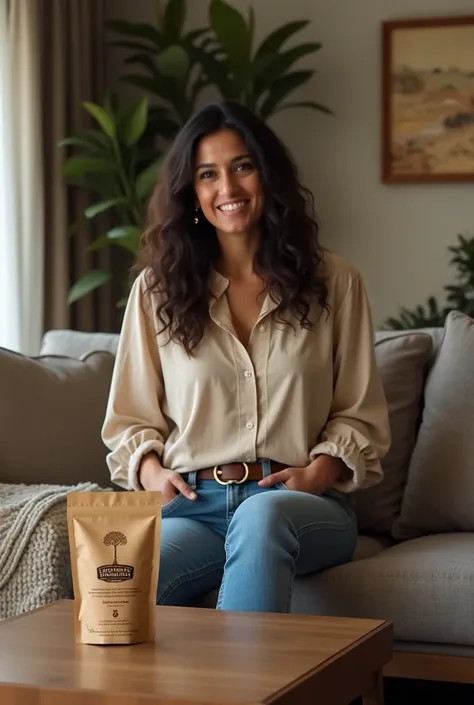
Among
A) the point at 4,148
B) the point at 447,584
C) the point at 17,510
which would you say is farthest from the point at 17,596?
the point at 4,148

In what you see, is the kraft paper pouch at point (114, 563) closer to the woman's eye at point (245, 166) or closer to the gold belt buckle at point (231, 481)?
the gold belt buckle at point (231, 481)

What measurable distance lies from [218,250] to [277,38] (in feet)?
5.54

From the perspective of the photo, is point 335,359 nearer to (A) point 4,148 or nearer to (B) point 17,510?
(B) point 17,510

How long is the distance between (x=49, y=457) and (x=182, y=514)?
47cm

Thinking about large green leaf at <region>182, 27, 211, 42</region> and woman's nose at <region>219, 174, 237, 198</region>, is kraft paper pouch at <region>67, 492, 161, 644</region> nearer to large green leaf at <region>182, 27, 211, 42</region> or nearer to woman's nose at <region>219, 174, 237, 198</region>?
woman's nose at <region>219, 174, 237, 198</region>

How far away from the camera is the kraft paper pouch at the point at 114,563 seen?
1.40 m

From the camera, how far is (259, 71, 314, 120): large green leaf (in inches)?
148

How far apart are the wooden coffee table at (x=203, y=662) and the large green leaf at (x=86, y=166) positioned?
7.18 ft

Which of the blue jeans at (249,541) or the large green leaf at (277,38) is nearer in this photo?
the blue jeans at (249,541)

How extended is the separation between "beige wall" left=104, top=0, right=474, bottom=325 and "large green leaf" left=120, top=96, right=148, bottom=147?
635 millimetres

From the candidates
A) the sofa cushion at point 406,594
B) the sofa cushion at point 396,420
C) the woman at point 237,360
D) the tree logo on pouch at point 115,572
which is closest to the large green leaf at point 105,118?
the woman at point 237,360

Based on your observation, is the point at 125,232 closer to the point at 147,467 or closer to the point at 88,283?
the point at 88,283

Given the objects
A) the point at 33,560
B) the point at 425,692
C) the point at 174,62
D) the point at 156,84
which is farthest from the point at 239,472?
the point at 156,84

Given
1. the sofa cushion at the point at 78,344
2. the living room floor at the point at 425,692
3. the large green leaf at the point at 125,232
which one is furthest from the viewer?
the large green leaf at the point at 125,232
